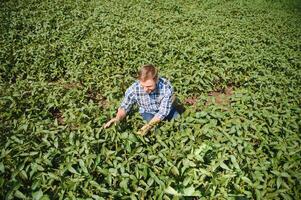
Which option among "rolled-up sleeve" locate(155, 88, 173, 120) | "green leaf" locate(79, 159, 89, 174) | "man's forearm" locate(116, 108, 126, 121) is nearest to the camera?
"green leaf" locate(79, 159, 89, 174)

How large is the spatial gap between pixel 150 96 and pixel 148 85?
0.31 meters

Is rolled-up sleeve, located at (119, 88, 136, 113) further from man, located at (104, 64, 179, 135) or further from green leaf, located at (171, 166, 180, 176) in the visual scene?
green leaf, located at (171, 166, 180, 176)

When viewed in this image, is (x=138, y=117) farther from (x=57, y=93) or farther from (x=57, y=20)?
(x=57, y=20)

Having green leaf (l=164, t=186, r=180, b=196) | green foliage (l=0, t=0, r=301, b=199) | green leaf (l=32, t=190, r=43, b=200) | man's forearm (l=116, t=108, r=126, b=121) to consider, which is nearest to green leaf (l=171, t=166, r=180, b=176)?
green foliage (l=0, t=0, r=301, b=199)

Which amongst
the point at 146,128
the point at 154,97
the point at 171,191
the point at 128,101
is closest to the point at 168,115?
the point at 154,97

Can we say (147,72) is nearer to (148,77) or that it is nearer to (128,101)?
(148,77)

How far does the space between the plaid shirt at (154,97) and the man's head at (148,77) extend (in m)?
0.17

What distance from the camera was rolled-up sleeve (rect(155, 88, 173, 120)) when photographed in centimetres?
386

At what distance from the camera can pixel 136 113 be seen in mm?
3742

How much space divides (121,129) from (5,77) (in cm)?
356

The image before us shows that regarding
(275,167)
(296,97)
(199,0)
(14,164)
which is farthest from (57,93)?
(199,0)

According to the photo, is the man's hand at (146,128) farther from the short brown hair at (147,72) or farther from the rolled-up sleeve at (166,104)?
the short brown hair at (147,72)

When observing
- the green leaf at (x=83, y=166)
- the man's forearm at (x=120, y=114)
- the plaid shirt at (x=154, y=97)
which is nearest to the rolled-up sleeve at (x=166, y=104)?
the plaid shirt at (x=154, y=97)

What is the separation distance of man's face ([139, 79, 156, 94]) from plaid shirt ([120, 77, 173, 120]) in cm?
14
